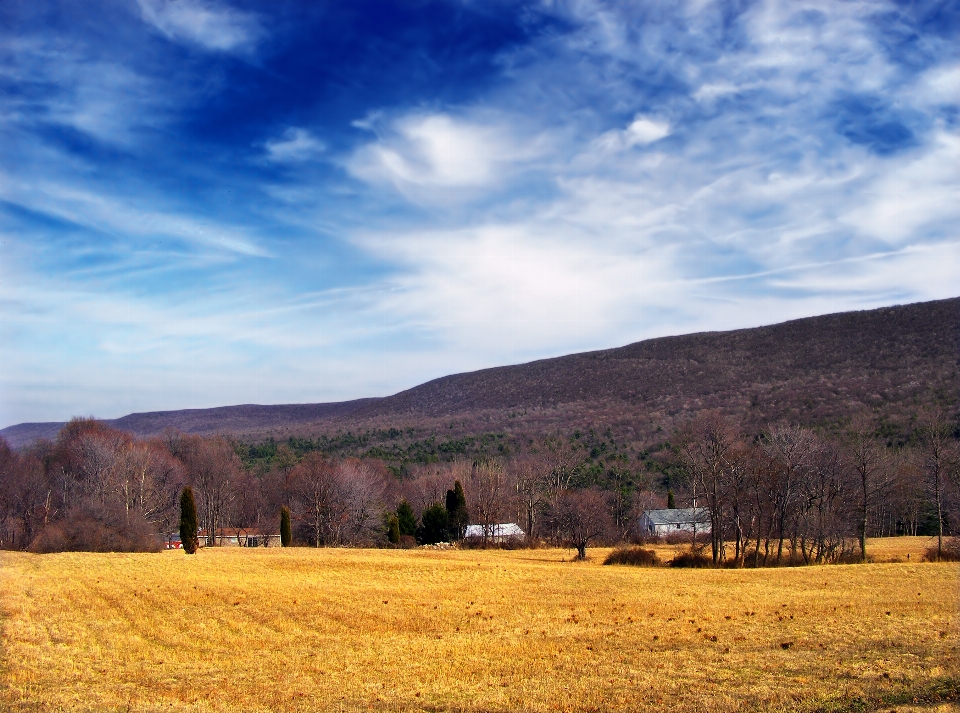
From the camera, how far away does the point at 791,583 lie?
29.9m

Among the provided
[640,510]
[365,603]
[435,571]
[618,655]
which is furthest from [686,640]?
[640,510]

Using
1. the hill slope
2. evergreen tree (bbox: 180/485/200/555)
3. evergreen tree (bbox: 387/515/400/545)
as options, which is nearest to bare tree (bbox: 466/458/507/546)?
evergreen tree (bbox: 387/515/400/545)

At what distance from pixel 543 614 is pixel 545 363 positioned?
147 metres

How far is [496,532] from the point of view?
7694cm

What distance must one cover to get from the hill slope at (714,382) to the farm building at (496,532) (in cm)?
3516

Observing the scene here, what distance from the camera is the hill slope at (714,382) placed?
299ft

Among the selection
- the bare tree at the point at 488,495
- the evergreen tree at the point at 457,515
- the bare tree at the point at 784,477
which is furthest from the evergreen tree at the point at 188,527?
the bare tree at the point at 784,477

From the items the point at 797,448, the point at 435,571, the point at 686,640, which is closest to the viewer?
the point at 686,640

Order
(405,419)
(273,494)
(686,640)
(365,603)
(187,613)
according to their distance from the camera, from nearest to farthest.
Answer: (686,640) < (187,613) < (365,603) < (273,494) < (405,419)

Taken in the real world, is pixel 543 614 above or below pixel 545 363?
below

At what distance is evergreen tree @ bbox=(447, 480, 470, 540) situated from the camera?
242 feet

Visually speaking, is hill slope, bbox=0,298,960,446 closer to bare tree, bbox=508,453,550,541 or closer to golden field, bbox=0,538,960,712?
bare tree, bbox=508,453,550,541

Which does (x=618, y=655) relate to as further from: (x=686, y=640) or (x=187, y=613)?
(x=187, y=613)

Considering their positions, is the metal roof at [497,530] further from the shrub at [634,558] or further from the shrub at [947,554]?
the shrub at [947,554]
